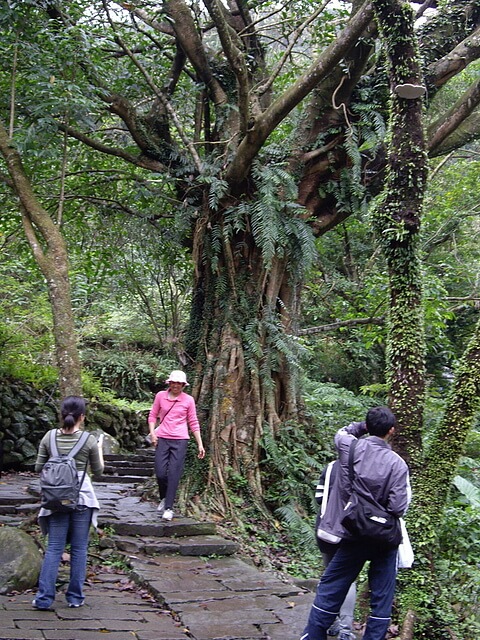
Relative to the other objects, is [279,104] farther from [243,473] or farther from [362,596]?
[362,596]

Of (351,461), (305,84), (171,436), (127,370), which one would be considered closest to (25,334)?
(127,370)

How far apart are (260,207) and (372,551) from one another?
17.3 feet

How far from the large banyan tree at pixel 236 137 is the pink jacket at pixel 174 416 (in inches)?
29.5

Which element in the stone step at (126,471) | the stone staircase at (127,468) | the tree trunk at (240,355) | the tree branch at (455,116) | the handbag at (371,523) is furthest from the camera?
the stone step at (126,471)

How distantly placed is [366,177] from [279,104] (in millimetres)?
2456

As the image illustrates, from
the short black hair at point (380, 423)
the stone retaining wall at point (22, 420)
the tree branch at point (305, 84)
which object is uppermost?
the tree branch at point (305, 84)

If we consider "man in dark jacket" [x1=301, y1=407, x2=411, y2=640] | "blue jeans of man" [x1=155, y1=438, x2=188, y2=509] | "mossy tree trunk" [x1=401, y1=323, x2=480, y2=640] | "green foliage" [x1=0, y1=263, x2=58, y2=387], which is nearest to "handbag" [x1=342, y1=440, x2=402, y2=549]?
"man in dark jacket" [x1=301, y1=407, x2=411, y2=640]

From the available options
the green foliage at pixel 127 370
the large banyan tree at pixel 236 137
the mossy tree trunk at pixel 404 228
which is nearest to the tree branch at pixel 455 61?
the large banyan tree at pixel 236 137

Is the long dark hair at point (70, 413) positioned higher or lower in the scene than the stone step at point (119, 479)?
higher

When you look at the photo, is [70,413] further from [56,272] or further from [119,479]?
[119,479]

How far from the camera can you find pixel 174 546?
664 centimetres

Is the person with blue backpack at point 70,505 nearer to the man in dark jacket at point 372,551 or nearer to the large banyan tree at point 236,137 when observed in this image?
the man in dark jacket at point 372,551

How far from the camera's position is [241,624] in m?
4.75

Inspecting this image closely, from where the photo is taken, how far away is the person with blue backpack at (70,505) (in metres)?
4.75
